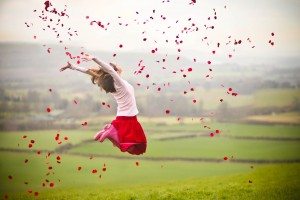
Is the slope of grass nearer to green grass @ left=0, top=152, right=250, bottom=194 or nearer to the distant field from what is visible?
green grass @ left=0, top=152, right=250, bottom=194

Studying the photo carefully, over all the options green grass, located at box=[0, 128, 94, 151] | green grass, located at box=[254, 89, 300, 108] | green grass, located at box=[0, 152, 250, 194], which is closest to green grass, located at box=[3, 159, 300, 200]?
green grass, located at box=[0, 152, 250, 194]

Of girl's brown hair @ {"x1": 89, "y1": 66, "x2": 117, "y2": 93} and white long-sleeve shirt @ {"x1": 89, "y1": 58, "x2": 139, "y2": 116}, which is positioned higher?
girl's brown hair @ {"x1": 89, "y1": 66, "x2": 117, "y2": 93}

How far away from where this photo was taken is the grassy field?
716 cm

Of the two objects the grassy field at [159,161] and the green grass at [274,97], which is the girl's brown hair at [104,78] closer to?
the grassy field at [159,161]

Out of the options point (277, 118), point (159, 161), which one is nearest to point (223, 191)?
point (159, 161)

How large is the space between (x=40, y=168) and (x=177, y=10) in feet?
10.7

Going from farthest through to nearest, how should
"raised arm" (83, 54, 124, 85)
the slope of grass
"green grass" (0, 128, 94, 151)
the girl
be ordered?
"green grass" (0, 128, 94, 151) → the slope of grass → the girl → "raised arm" (83, 54, 124, 85)

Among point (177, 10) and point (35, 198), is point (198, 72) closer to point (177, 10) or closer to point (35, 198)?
point (177, 10)

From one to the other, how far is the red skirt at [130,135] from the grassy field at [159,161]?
1.24m

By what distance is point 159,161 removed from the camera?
27.6 feet

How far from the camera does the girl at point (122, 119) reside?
17.0 ft

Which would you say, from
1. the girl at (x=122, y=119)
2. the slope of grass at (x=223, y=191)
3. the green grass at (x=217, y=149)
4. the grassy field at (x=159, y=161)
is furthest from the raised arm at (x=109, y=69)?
the green grass at (x=217, y=149)

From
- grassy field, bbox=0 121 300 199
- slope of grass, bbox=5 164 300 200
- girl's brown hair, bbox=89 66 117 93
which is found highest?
girl's brown hair, bbox=89 66 117 93

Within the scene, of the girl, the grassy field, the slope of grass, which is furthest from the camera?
the grassy field
